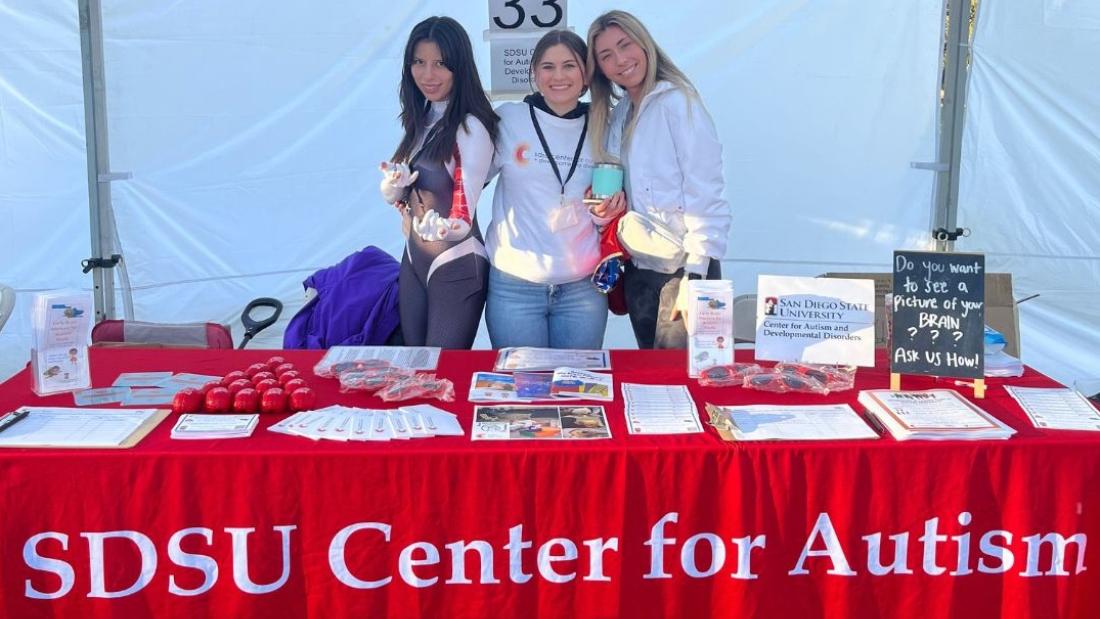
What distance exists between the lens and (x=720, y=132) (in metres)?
3.84

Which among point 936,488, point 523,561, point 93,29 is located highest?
point 93,29

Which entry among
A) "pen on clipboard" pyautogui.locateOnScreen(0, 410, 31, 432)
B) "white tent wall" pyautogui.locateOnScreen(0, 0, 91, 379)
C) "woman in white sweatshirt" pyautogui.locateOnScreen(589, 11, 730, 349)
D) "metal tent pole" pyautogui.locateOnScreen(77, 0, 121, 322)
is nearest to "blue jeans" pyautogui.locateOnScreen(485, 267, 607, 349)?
"woman in white sweatshirt" pyautogui.locateOnScreen(589, 11, 730, 349)

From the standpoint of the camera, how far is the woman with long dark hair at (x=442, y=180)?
2.51 meters

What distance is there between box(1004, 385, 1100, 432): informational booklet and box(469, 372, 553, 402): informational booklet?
0.93 m

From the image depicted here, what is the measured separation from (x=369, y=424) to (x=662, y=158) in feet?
3.92

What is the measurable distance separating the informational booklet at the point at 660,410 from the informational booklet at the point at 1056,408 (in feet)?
2.09

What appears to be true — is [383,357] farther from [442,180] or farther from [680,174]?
[680,174]

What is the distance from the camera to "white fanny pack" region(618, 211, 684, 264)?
247 cm

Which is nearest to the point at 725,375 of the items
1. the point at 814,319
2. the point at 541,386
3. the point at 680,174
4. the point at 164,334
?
the point at 814,319

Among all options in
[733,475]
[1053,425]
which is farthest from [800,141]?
[733,475]

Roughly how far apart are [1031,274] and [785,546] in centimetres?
294

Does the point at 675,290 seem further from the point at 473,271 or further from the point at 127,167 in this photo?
the point at 127,167

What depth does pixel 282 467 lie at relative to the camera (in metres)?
1.53

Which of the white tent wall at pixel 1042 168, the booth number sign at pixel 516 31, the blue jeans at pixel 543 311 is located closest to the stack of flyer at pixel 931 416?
the blue jeans at pixel 543 311
